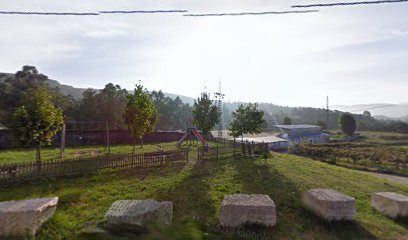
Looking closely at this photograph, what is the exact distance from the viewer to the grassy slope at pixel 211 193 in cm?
1153

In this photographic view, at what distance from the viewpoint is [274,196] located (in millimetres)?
14719

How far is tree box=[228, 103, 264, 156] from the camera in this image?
2991 cm

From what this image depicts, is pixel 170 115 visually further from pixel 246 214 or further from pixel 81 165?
pixel 246 214

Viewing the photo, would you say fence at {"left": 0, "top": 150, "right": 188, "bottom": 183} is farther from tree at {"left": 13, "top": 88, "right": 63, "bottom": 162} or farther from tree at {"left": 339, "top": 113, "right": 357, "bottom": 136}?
tree at {"left": 339, "top": 113, "right": 357, "bottom": 136}

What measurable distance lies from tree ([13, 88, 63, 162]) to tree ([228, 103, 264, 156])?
17.4 m

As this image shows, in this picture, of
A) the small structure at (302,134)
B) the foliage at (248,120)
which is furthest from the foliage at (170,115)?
the foliage at (248,120)

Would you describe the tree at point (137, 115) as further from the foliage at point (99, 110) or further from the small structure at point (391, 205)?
the foliage at point (99, 110)

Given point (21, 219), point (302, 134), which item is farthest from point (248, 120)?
point (302, 134)

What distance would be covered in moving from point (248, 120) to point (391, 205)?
17.1 m

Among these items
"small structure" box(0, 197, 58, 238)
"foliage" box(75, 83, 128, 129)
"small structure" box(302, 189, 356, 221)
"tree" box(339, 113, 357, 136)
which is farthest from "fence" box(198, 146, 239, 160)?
"tree" box(339, 113, 357, 136)

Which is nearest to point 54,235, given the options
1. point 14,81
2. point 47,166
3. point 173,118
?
point 47,166

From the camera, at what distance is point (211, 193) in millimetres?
14766

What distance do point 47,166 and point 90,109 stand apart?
3327cm

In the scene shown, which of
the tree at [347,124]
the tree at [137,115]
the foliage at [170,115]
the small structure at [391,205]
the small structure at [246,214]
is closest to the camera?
the small structure at [246,214]
